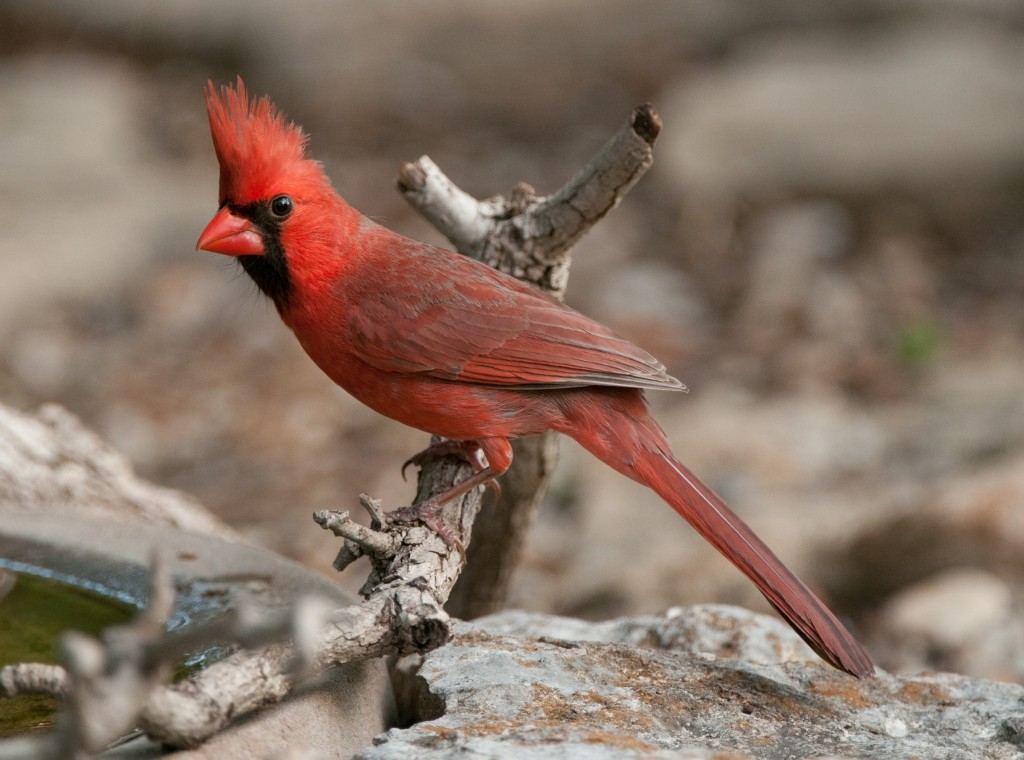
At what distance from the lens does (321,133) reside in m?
9.15

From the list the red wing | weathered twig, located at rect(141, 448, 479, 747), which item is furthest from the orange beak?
weathered twig, located at rect(141, 448, 479, 747)

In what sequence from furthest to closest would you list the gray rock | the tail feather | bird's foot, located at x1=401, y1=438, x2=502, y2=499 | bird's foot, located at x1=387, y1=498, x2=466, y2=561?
1. bird's foot, located at x1=401, y1=438, x2=502, y2=499
2. bird's foot, located at x1=387, y1=498, x2=466, y2=561
3. the tail feather
4. the gray rock

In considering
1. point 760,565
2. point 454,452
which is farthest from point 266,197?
point 760,565

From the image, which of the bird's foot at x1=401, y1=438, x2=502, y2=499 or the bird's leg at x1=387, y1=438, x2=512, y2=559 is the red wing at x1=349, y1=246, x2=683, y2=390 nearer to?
the bird's leg at x1=387, y1=438, x2=512, y2=559

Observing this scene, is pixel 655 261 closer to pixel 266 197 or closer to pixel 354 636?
pixel 266 197

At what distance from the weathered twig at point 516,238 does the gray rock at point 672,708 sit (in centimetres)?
79

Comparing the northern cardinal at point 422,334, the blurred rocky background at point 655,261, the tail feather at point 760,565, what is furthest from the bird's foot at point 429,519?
the blurred rocky background at point 655,261

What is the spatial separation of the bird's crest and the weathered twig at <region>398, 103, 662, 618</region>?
35 centimetres

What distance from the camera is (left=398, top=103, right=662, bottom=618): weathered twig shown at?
305 centimetres

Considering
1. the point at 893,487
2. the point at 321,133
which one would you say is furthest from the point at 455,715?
the point at 321,133

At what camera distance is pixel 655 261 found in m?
7.63

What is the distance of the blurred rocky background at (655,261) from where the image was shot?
4660mm

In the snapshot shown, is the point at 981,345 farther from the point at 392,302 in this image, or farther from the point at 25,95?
the point at 25,95

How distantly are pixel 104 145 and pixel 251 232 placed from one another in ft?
20.6
